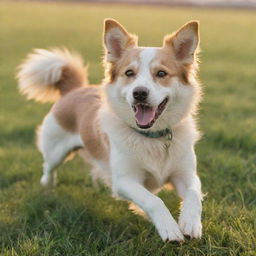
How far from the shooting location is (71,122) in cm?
522

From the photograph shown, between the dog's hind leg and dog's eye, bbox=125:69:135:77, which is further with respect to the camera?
the dog's hind leg

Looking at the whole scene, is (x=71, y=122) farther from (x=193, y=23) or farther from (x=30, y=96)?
(x=193, y=23)

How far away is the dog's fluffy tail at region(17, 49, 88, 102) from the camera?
5571 millimetres

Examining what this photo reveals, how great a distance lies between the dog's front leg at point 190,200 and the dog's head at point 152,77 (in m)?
0.44

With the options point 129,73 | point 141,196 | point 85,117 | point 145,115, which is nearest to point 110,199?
point 85,117

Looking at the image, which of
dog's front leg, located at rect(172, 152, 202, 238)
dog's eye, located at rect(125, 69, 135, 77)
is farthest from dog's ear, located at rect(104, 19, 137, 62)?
dog's front leg, located at rect(172, 152, 202, 238)

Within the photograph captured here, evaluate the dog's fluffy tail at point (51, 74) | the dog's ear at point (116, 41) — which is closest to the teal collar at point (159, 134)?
the dog's ear at point (116, 41)

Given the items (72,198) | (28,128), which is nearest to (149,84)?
(72,198)

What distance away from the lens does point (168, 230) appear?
323cm

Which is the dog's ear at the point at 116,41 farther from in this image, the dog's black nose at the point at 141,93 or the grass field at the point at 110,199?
the grass field at the point at 110,199

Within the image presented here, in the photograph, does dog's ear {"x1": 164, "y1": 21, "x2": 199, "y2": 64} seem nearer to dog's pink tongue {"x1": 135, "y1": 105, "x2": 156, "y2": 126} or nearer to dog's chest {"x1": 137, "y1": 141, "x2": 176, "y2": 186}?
dog's pink tongue {"x1": 135, "y1": 105, "x2": 156, "y2": 126}

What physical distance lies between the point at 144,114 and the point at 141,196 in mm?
656

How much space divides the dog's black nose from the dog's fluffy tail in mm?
2124

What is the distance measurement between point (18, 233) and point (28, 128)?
143 inches
